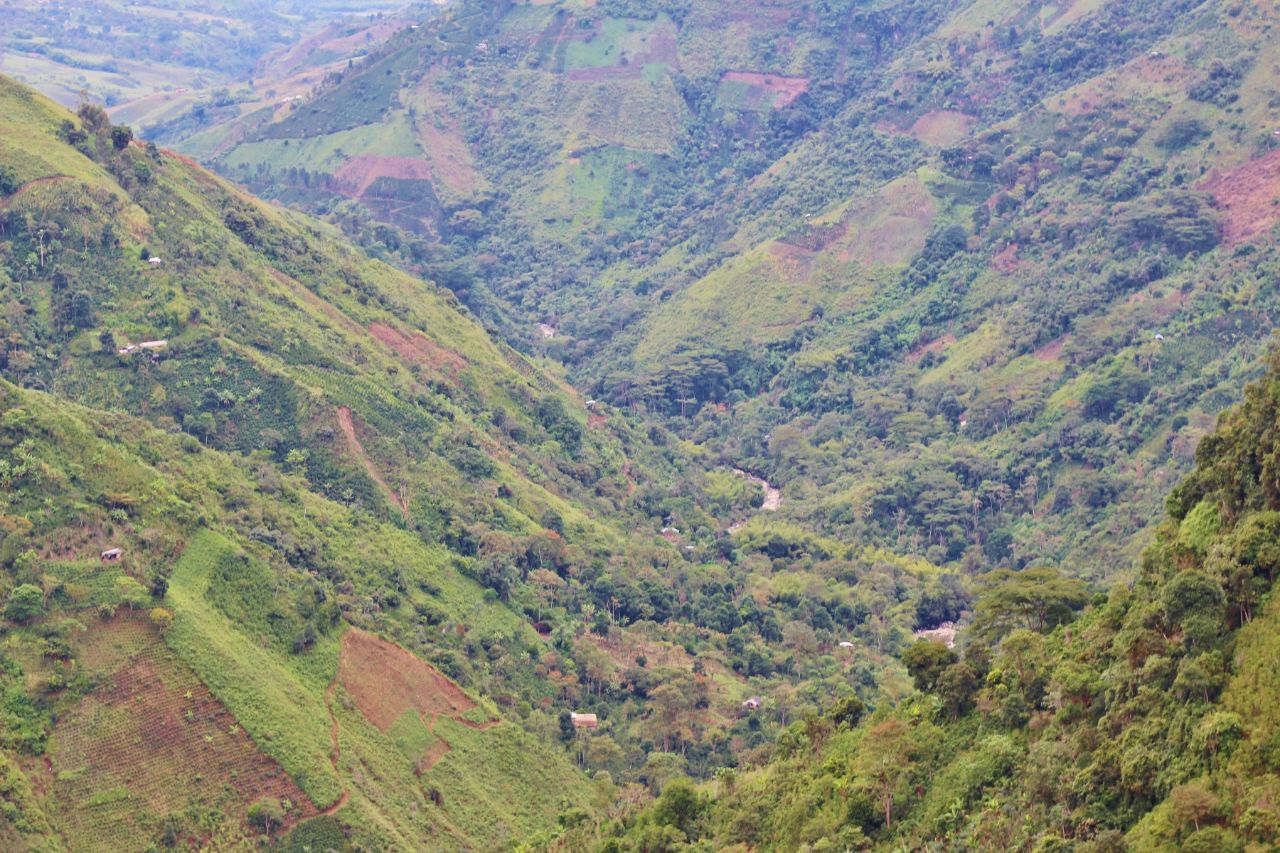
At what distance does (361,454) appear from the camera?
74.7 meters

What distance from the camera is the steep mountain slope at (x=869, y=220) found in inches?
3750

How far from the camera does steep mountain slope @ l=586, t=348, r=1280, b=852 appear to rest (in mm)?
34031

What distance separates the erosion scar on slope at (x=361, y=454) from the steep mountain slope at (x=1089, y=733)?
2582 cm

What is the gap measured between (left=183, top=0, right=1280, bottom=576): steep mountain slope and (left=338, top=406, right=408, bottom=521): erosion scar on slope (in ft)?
98.6

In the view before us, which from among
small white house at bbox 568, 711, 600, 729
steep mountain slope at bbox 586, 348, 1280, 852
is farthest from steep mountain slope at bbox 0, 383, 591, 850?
steep mountain slope at bbox 586, 348, 1280, 852

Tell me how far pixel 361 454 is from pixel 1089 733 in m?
43.7

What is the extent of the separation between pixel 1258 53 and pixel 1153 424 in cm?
3810

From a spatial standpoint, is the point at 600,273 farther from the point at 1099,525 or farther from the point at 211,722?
the point at 211,722

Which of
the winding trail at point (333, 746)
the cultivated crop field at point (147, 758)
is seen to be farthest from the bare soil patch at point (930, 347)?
the cultivated crop field at point (147, 758)

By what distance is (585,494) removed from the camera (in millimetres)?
88188

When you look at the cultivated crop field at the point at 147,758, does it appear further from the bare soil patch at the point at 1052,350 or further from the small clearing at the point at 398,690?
the bare soil patch at the point at 1052,350

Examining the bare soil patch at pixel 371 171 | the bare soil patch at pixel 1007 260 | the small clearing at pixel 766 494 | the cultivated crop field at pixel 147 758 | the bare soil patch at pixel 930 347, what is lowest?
the small clearing at pixel 766 494

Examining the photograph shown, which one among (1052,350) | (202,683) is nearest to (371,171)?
(1052,350)

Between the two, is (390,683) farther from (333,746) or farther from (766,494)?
(766,494)
